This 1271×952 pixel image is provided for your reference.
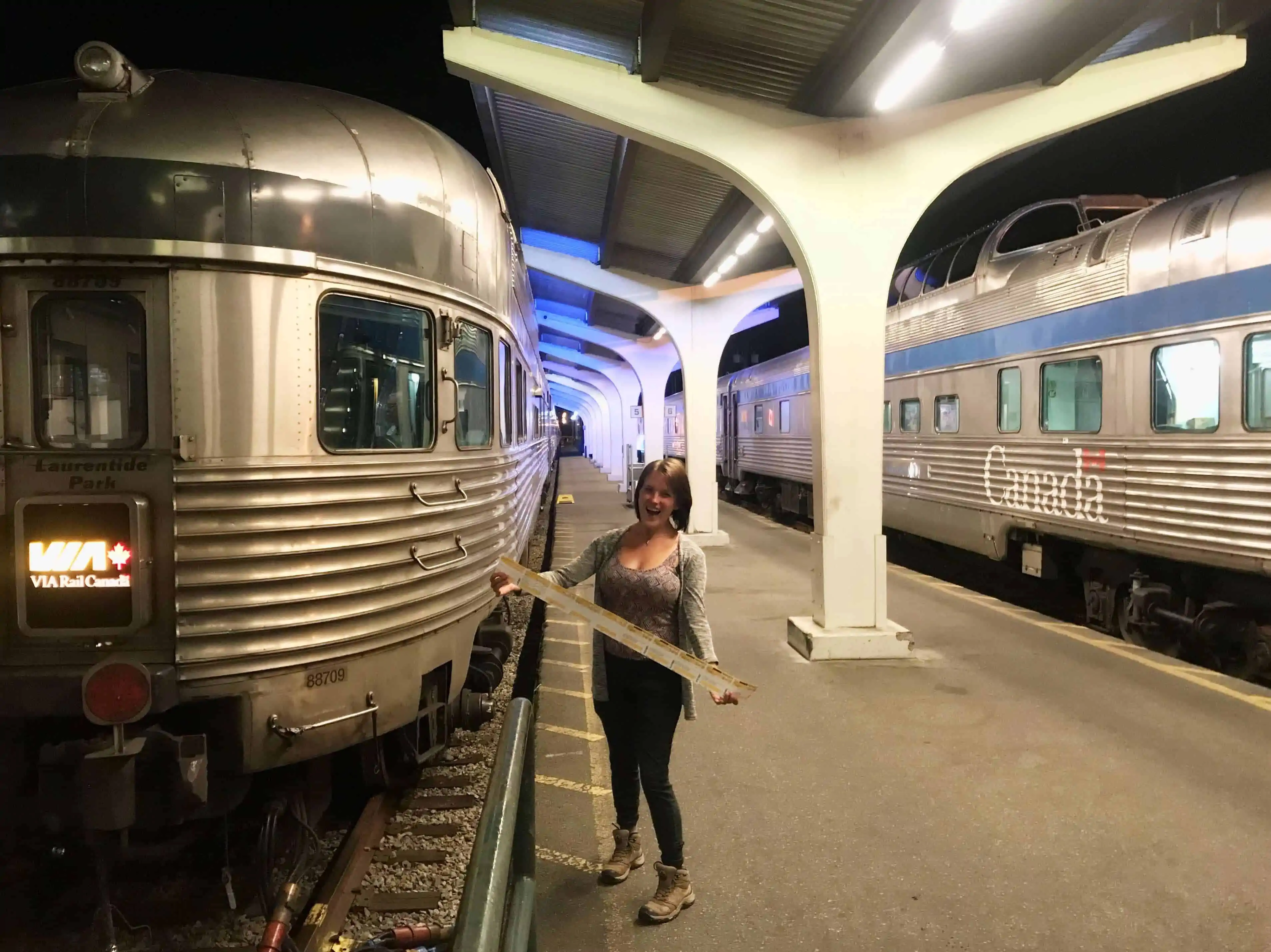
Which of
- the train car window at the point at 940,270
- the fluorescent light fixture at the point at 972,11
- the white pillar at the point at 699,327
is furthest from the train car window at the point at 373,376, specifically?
the white pillar at the point at 699,327

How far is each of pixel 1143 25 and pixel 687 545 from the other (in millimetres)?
6217

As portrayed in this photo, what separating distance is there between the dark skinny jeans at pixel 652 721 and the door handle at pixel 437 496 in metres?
1.28

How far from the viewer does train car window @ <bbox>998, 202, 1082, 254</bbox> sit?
8.81m

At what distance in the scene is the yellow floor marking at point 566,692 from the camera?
6152 millimetres

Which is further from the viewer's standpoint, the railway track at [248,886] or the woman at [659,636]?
the railway track at [248,886]

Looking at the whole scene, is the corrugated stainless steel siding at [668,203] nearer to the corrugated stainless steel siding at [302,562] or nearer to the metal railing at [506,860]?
the corrugated stainless steel siding at [302,562]

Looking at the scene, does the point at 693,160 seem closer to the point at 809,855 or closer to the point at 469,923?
the point at 809,855

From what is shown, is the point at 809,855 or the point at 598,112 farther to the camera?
the point at 598,112

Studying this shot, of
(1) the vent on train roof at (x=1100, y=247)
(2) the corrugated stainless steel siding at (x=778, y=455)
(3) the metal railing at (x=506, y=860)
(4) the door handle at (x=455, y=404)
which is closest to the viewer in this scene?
(3) the metal railing at (x=506, y=860)

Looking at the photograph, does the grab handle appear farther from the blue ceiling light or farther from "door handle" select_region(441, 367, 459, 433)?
the blue ceiling light

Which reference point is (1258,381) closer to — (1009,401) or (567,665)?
(1009,401)

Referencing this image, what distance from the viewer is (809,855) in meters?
3.83

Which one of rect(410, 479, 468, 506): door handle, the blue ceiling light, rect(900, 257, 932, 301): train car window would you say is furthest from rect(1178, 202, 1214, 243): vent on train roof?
the blue ceiling light

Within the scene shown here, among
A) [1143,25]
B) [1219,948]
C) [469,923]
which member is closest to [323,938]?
[469,923]
